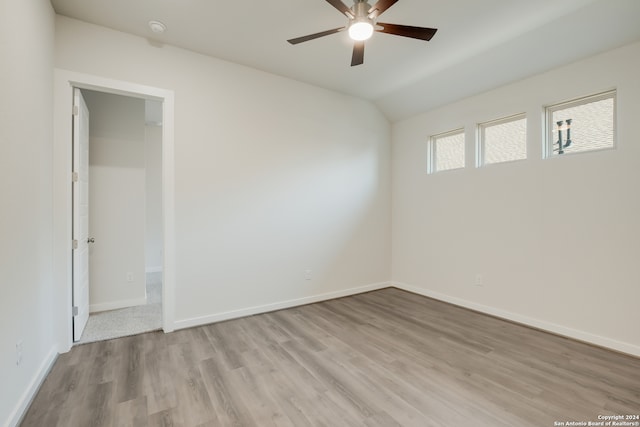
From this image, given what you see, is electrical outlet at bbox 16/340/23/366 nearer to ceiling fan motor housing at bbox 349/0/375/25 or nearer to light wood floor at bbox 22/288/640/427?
light wood floor at bbox 22/288/640/427

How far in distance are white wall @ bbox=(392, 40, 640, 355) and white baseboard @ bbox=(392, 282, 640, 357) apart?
11 millimetres

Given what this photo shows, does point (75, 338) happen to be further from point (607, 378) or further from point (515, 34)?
point (515, 34)

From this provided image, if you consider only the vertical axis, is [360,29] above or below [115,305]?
above

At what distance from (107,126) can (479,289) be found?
5.14m

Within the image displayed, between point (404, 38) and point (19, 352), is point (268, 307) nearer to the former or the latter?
point (19, 352)

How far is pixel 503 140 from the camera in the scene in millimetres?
3605

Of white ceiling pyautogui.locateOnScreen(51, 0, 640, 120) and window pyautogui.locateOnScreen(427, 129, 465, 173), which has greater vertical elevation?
white ceiling pyautogui.locateOnScreen(51, 0, 640, 120)

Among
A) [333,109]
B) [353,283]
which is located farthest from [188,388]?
[333,109]

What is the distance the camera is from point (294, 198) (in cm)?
388

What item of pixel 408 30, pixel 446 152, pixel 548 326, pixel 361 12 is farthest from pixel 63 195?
pixel 548 326

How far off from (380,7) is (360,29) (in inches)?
7.3

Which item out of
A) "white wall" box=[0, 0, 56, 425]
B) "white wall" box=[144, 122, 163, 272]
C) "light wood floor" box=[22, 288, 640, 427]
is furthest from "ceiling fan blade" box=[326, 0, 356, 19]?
"white wall" box=[144, 122, 163, 272]

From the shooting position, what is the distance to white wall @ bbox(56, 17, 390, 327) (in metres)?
3.06

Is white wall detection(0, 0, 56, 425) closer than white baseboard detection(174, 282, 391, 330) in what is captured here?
Yes
